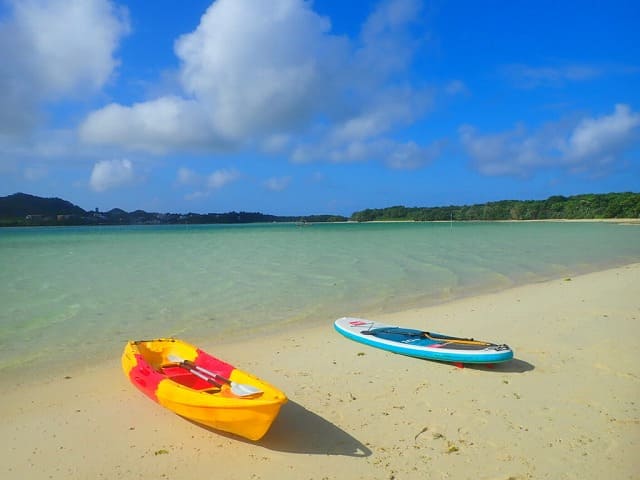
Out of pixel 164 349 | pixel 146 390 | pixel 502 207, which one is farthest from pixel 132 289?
pixel 502 207

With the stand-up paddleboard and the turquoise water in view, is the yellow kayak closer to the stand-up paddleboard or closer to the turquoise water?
the turquoise water

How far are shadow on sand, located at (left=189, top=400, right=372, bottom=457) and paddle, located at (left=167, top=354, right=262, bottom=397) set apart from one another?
0.50m

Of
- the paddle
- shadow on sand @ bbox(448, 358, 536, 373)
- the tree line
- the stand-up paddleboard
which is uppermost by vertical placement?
the tree line

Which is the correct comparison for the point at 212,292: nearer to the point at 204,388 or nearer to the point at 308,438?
the point at 204,388

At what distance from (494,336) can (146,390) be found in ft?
20.8

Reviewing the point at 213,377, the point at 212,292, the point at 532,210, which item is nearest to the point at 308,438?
the point at 213,377

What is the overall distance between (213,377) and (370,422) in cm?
202

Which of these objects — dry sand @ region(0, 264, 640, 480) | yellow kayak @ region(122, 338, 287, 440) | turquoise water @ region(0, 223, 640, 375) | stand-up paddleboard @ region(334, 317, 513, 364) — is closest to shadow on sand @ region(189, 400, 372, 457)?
dry sand @ region(0, 264, 640, 480)

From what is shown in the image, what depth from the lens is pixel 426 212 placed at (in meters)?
154

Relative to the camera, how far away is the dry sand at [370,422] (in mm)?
4160

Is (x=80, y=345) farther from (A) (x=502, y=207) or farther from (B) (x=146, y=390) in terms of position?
(A) (x=502, y=207)

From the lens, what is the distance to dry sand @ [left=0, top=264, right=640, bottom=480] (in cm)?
416

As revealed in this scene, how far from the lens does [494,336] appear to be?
27.7ft

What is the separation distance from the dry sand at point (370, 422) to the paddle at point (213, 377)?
529 mm
